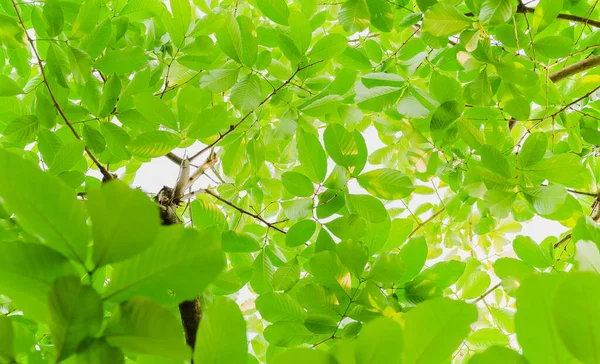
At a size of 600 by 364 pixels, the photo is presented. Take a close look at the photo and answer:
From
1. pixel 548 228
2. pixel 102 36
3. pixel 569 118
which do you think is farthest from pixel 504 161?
pixel 548 228

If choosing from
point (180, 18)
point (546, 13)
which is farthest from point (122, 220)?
point (546, 13)

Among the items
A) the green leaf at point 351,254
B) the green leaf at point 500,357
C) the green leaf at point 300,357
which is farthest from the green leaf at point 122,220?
the green leaf at point 351,254

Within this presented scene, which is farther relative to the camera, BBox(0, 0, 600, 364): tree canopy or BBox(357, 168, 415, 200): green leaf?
BBox(357, 168, 415, 200): green leaf

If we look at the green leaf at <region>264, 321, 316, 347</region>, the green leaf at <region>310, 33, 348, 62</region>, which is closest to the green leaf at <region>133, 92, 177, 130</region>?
the green leaf at <region>310, 33, 348, 62</region>

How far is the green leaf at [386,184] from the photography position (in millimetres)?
951

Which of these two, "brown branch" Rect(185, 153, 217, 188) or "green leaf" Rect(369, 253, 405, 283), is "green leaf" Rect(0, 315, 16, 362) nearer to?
"green leaf" Rect(369, 253, 405, 283)

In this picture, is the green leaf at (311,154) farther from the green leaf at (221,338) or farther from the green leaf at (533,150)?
the green leaf at (221,338)

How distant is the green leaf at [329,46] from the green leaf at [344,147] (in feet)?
0.94

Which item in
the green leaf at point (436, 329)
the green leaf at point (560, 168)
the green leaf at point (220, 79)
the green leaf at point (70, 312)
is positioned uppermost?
the green leaf at point (220, 79)

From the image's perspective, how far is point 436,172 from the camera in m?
1.39

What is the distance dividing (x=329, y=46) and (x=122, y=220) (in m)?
0.90

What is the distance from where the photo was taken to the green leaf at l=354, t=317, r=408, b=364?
1.22 ft

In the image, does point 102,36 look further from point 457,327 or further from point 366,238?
point 457,327

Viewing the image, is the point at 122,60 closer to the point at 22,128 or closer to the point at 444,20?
the point at 22,128
